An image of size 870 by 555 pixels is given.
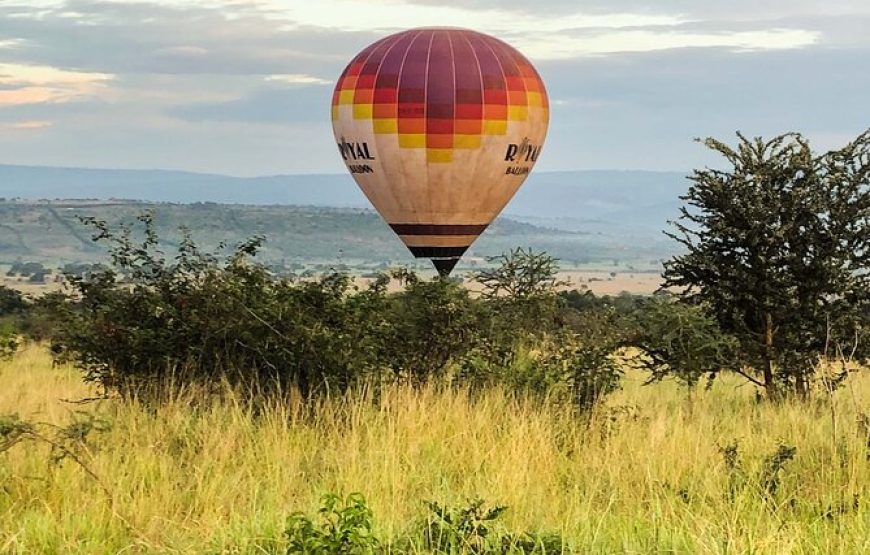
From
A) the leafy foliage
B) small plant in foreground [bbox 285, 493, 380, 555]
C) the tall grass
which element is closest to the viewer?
small plant in foreground [bbox 285, 493, 380, 555]

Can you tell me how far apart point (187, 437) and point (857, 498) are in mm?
4993

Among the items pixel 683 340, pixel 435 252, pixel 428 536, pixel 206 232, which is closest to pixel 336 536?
pixel 428 536

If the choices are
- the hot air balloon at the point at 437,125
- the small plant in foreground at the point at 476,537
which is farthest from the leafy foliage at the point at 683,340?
the hot air balloon at the point at 437,125

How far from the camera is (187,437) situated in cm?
894

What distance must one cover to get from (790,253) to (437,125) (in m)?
12.9

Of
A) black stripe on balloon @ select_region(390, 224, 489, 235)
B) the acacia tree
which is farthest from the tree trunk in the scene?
black stripe on balloon @ select_region(390, 224, 489, 235)

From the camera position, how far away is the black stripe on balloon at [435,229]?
28127 mm

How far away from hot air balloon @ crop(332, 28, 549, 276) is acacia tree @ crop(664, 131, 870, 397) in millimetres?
11918

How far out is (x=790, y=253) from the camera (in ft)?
49.2

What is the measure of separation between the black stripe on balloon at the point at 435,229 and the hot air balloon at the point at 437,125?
0.10ft

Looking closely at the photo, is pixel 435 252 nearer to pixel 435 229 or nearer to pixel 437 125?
pixel 435 229

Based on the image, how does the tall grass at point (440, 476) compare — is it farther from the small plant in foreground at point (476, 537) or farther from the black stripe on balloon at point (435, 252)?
the black stripe on balloon at point (435, 252)

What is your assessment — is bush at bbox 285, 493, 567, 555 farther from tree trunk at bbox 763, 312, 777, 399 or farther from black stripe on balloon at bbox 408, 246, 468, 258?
black stripe on balloon at bbox 408, 246, 468, 258

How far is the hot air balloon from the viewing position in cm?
2639
